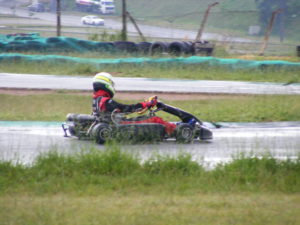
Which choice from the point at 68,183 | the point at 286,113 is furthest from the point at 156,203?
the point at 286,113

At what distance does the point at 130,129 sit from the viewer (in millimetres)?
9242

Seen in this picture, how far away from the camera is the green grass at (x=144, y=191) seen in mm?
5254

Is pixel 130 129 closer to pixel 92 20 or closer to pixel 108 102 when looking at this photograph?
pixel 108 102

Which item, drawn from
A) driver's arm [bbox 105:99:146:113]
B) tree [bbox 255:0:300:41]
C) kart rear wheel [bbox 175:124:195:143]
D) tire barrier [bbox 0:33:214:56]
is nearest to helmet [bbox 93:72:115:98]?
driver's arm [bbox 105:99:146:113]

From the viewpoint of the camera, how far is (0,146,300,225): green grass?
525 cm

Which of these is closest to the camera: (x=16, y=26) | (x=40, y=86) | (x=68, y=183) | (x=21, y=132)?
(x=68, y=183)

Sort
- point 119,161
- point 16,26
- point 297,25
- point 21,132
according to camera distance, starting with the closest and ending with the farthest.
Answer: point 119,161
point 21,132
point 16,26
point 297,25

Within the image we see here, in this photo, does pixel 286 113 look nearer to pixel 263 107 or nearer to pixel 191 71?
pixel 263 107

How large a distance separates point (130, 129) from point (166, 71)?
1261cm

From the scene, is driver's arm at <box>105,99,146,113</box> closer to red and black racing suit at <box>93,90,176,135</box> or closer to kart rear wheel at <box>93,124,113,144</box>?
red and black racing suit at <box>93,90,176,135</box>

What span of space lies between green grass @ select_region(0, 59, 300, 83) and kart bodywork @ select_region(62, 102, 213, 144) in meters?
11.0

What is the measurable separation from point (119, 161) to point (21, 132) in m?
4.20

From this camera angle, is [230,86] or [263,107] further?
[230,86]

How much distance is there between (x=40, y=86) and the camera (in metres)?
17.7
